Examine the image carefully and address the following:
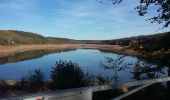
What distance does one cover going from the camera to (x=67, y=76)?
65.9ft

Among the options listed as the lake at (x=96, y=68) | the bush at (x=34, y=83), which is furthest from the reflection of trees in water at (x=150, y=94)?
the bush at (x=34, y=83)

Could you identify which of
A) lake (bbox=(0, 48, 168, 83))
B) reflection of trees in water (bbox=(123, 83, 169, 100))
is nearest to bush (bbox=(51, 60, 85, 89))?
lake (bbox=(0, 48, 168, 83))

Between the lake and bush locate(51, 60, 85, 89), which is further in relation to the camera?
bush locate(51, 60, 85, 89)

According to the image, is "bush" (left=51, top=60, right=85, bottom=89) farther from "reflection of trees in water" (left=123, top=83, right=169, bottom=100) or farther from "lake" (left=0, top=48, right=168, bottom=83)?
"reflection of trees in water" (left=123, top=83, right=169, bottom=100)

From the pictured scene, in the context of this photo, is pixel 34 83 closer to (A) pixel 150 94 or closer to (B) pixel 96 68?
(A) pixel 150 94

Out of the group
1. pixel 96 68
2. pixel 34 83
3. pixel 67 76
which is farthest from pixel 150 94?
pixel 96 68

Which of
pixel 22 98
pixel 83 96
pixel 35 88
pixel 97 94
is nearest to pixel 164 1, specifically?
pixel 97 94

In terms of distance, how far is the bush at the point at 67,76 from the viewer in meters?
19.8

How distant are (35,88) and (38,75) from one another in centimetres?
118

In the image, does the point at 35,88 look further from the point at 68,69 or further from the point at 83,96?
the point at 83,96

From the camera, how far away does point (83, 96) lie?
6.66 metres

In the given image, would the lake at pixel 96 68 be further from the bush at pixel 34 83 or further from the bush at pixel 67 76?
the bush at pixel 34 83

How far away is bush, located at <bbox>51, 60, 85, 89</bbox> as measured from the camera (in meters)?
19.8

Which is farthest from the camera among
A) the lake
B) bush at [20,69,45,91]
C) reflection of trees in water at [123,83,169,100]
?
bush at [20,69,45,91]
